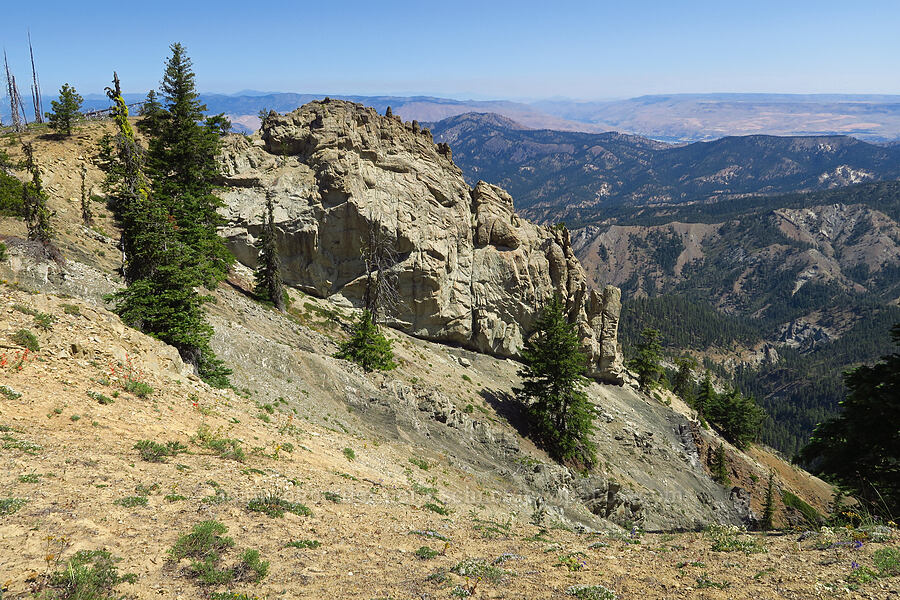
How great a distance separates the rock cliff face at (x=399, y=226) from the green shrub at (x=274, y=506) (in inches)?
1549

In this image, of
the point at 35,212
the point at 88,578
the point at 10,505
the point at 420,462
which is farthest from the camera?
the point at 35,212

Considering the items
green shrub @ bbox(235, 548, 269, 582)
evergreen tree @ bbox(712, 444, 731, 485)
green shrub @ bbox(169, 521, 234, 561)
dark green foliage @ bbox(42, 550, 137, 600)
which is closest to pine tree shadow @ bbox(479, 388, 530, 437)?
green shrub @ bbox(169, 521, 234, 561)

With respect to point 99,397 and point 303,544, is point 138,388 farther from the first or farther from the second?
point 303,544

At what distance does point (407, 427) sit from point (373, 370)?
7.17m

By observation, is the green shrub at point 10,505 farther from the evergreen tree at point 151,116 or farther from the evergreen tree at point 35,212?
the evergreen tree at point 151,116

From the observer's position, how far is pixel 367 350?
36.6m

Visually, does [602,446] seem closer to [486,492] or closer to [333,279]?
[486,492]

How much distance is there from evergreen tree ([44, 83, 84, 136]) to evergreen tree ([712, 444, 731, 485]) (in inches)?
3571

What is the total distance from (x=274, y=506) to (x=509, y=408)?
116ft

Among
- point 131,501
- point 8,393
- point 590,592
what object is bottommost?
point 590,592

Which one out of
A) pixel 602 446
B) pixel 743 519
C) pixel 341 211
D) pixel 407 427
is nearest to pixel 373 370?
pixel 407 427

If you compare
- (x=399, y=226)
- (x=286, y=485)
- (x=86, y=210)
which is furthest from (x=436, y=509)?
(x=86, y=210)

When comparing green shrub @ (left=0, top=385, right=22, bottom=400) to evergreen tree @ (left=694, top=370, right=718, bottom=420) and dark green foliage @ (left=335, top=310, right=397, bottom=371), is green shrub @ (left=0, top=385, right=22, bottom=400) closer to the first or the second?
dark green foliage @ (left=335, top=310, right=397, bottom=371)

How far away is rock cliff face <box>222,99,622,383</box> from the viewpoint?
50219mm
